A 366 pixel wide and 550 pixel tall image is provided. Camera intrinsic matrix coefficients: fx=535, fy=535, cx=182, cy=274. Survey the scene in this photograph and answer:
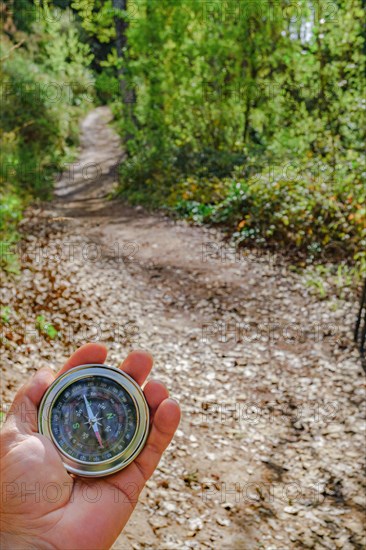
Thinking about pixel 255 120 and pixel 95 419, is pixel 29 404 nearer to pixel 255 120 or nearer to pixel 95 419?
pixel 95 419

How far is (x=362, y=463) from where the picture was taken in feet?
15.0

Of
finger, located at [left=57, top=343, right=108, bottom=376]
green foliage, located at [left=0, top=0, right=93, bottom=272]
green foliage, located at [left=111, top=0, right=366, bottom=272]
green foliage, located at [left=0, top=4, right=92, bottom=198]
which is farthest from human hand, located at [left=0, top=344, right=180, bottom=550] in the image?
green foliage, located at [left=0, top=4, right=92, bottom=198]

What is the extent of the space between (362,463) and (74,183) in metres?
12.8

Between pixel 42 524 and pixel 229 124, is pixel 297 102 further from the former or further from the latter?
pixel 42 524

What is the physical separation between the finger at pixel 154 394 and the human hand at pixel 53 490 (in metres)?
0.09

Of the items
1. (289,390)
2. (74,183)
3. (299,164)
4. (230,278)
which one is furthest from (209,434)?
(74,183)

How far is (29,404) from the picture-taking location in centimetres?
252

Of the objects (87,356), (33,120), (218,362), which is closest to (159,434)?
(87,356)

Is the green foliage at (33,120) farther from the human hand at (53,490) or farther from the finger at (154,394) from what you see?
the human hand at (53,490)

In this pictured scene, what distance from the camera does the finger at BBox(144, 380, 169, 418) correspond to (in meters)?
2.62

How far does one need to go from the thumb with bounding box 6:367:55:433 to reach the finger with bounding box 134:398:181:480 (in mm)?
524

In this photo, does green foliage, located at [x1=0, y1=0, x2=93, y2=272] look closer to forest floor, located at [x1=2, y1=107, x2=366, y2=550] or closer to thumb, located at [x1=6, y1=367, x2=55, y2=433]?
forest floor, located at [x1=2, y1=107, x2=366, y2=550]

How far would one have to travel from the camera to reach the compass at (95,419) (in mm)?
2445

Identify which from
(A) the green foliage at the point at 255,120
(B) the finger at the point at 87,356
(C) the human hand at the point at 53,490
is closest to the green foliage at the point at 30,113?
(A) the green foliage at the point at 255,120
